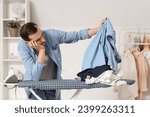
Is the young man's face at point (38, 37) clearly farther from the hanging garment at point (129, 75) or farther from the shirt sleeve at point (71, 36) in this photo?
the hanging garment at point (129, 75)

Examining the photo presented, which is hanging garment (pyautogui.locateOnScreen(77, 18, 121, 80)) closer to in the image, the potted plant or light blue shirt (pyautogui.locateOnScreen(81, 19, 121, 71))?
light blue shirt (pyautogui.locateOnScreen(81, 19, 121, 71))

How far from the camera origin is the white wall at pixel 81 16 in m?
3.01

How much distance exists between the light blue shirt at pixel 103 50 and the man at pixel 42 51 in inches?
3.3

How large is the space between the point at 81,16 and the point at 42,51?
1431 millimetres

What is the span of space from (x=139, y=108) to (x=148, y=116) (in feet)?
0.18

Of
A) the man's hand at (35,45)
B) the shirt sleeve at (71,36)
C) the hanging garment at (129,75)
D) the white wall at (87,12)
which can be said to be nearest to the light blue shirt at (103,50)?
the shirt sleeve at (71,36)

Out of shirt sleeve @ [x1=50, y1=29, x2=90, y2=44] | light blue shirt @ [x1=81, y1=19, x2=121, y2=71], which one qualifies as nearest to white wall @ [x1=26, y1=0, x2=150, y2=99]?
shirt sleeve @ [x1=50, y1=29, x2=90, y2=44]

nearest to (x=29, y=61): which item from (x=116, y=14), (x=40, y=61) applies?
(x=40, y=61)

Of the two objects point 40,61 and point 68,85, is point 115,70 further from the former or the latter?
point 40,61

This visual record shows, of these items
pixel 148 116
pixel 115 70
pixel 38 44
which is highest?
pixel 38 44

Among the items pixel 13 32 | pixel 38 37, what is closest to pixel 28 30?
pixel 38 37

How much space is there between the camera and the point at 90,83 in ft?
5.63

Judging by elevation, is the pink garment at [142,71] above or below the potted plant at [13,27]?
below

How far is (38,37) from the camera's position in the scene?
1.80m
